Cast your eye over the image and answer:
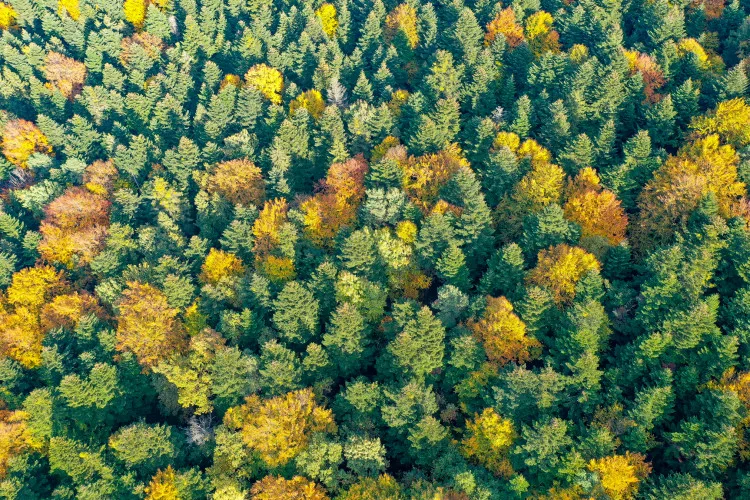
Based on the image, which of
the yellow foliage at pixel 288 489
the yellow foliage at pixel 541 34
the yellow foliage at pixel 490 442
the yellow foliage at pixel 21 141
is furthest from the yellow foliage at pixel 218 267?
the yellow foliage at pixel 541 34

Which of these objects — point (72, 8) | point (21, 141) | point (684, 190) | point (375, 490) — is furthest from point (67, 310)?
point (72, 8)

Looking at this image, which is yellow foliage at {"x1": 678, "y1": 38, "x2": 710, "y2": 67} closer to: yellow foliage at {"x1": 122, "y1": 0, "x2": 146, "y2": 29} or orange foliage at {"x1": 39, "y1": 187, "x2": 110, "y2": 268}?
orange foliage at {"x1": 39, "y1": 187, "x2": 110, "y2": 268}

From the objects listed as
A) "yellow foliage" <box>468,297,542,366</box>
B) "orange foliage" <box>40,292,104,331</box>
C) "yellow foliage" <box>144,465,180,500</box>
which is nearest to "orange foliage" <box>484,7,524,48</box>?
"yellow foliage" <box>468,297,542,366</box>

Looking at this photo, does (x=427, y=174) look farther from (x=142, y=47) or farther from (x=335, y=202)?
(x=142, y=47)

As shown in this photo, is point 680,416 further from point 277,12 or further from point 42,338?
point 277,12

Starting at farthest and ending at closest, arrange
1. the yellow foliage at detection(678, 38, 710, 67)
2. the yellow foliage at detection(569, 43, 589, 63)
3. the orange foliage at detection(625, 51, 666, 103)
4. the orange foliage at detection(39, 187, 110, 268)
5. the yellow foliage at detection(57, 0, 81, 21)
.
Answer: the yellow foliage at detection(57, 0, 81, 21) < the yellow foliage at detection(569, 43, 589, 63) < the yellow foliage at detection(678, 38, 710, 67) < the orange foliage at detection(625, 51, 666, 103) < the orange foliage at detection(39, 187, 110, 268)
